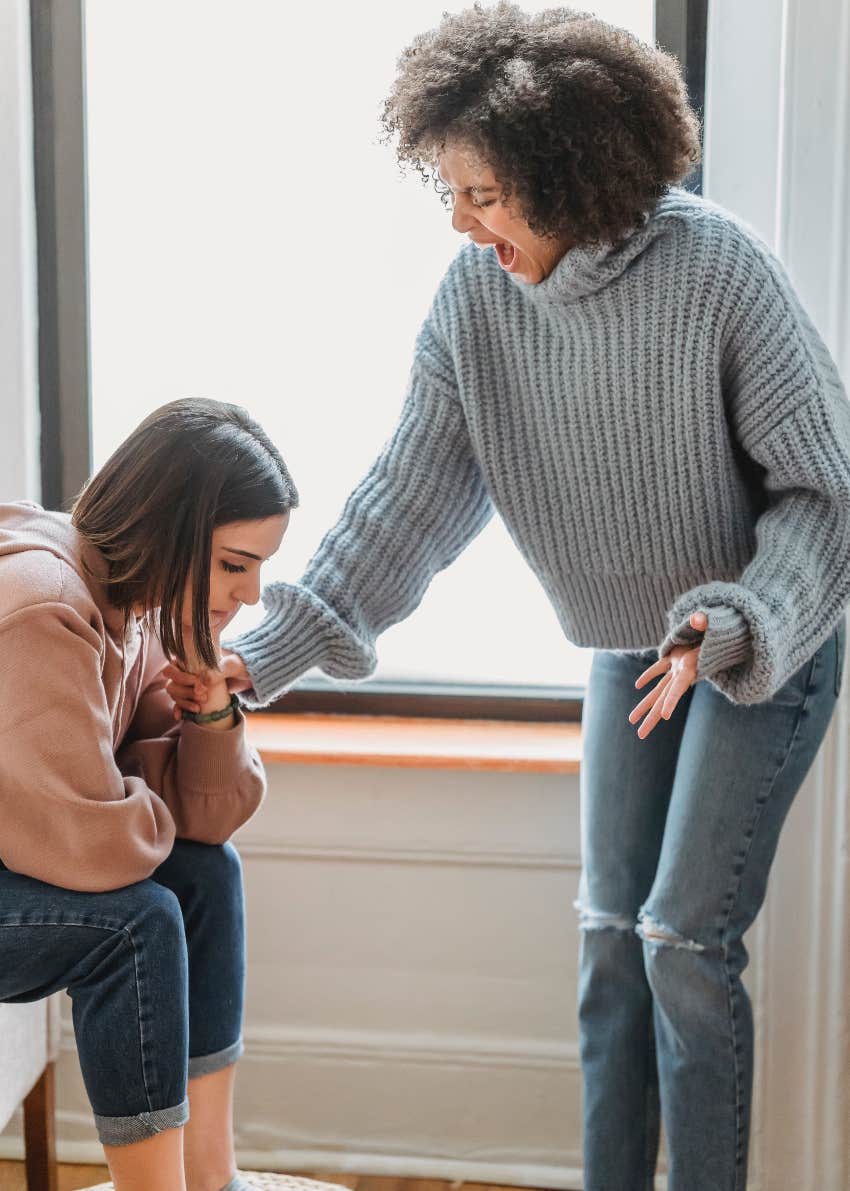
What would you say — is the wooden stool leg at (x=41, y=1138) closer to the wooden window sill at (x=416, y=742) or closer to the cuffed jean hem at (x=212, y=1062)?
the cuffed jean hem at (x=212, y=1062)

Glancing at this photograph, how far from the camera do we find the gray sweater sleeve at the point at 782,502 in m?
1.24

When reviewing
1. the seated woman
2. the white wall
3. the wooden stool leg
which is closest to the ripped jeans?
the seated woman

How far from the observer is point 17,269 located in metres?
1.88

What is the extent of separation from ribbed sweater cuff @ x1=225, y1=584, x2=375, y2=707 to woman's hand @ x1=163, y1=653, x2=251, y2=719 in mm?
13

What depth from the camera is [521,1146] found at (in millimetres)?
1864

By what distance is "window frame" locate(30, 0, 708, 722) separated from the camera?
189 cm

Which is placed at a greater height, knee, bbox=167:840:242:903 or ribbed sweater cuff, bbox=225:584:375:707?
ribbed sweater cuff, bbox=225:584:375:707

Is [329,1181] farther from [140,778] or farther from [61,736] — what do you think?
[61,736]

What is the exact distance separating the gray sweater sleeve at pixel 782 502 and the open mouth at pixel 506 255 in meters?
0.25

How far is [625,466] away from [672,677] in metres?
0.28

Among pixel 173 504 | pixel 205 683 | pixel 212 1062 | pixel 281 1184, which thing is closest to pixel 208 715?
pixel 205 683

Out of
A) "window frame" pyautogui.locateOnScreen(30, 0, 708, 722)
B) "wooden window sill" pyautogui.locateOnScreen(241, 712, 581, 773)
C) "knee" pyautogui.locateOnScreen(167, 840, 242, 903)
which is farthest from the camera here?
"window frame" pyautogui.locateOnScreen(30, 0, 708, 722)

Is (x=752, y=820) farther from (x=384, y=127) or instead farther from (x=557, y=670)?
(x=384, y=127)

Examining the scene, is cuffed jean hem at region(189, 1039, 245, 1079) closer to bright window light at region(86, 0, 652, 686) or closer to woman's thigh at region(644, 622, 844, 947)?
woman's thigh at region(644, 622, 844, 947)
